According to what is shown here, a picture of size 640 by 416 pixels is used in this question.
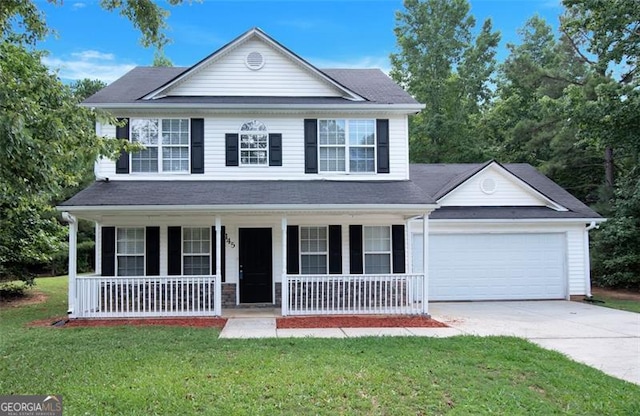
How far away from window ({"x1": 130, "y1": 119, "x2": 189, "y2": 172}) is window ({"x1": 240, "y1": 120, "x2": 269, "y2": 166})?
1.41 metres

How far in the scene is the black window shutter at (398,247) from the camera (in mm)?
11938

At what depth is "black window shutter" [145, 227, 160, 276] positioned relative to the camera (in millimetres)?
11461

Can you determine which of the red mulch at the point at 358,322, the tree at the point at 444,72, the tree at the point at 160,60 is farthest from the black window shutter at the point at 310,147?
the tree at the point at 160,60

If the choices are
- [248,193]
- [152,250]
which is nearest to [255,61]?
[248,193]

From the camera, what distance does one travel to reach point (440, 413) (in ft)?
15.3

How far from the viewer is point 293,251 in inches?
467

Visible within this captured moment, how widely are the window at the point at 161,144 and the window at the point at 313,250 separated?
11.4ft

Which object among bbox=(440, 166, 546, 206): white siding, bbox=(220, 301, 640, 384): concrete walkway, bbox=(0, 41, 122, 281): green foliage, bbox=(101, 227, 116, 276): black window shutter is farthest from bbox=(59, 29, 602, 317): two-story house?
bbox=(0, 41, 122, 281): green foliage

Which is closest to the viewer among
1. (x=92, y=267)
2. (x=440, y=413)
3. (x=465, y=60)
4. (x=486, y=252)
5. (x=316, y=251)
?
(x=440, y=413)

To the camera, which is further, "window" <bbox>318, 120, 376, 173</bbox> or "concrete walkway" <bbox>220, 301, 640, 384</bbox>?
"window" <bbox>318, 120, 376, 173</bbox>

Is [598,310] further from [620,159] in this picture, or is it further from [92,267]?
[92,267]

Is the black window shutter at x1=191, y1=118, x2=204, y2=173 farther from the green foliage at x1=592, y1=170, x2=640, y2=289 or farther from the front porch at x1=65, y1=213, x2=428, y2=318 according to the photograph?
the green foliage at x1=592, y1=170, x2=640, y2=289

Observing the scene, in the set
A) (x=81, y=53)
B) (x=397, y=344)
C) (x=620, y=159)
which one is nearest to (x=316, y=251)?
(x=397, y=344)

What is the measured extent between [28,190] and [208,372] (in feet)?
10.7
